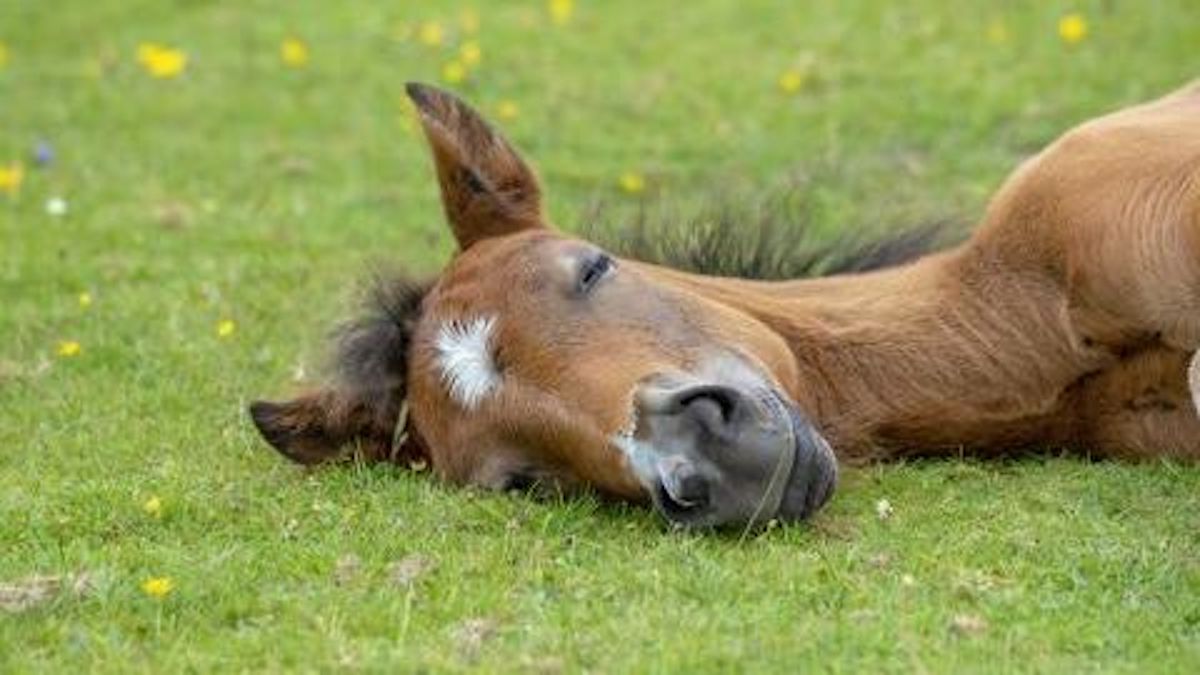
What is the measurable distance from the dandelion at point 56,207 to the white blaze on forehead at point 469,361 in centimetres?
558

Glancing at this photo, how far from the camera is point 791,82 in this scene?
44.8ft

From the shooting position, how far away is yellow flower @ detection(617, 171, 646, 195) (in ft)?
39.2

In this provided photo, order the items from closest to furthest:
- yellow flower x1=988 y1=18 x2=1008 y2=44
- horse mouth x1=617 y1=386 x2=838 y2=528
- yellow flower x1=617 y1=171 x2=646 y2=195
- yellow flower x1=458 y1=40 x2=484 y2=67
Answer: horse mouth x1=617 y1=386 x2=838 y2=528, yellow flower x1=617 y1=171 x2=646 y2=195, yellow flower x1=988 y1=18 x2=1008 y2=44, yellow flower x1=458 y1=40 x2=484 y2=67

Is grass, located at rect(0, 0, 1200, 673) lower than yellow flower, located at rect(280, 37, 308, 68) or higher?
higher

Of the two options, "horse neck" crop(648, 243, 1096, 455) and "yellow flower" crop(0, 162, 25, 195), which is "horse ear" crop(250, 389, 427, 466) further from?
"yellow flower" crop(0, 162, 25, 195)

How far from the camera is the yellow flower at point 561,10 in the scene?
15472mm

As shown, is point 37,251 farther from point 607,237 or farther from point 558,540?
point 558,540

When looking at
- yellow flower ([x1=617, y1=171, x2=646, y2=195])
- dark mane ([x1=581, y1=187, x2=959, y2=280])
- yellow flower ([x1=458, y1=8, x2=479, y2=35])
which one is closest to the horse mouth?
dark mane ([x1=581, y1=187, x2=959, y2=280])

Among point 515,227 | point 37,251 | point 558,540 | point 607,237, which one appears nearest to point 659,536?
point 558,540

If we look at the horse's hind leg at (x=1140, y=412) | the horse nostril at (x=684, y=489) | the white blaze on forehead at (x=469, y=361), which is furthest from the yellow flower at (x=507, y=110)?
the horse nostril at (x=684, y=489)

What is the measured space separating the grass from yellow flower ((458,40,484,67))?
0.26ft

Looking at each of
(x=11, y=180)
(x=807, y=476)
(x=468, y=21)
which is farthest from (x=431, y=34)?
(x=807, y=476)

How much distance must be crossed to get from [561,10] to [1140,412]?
9052mm

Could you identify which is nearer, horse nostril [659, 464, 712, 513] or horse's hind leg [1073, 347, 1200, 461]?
horse nostril [659, 464, 712, 513]
